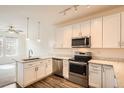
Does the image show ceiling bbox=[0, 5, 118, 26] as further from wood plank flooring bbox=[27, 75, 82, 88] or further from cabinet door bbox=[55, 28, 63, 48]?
wood plank flooring bbox=[27, 75, 82, 88]

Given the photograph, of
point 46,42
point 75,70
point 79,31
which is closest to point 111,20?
point 79,31

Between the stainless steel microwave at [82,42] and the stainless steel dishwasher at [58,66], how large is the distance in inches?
39.2

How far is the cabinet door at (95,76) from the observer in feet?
10.6

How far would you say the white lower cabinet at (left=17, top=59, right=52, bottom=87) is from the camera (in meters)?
3.44

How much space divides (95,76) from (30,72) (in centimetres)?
203

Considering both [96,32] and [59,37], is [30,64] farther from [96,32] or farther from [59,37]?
[96,32]

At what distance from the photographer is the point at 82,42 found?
13.3 feet

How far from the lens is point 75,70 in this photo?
4031mm

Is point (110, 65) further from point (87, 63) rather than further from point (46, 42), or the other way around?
point (46, 42)

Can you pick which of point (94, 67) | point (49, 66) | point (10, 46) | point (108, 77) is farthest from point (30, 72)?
point (10, 46)

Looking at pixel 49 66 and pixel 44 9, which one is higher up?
pixel 44 9
